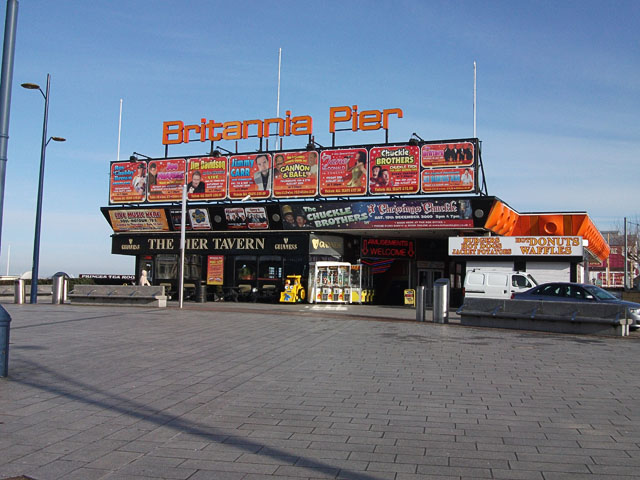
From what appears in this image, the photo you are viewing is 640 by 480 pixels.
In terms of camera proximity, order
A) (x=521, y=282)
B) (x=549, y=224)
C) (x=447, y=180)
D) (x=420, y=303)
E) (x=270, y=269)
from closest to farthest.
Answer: (x=420, y=303) < (x=521, y=282) < (x=447, y=180) < (x=270, y=269) < (x=549, y=224)

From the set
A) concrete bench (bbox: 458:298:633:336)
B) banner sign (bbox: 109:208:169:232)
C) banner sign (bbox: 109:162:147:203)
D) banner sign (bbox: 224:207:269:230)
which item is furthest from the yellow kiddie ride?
concrete bench (bbox: 458:298:633:336)

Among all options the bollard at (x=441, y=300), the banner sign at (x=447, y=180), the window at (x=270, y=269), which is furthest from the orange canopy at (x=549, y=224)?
the bollard at (x=441, y=300)

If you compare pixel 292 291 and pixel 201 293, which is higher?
pixel 292 291

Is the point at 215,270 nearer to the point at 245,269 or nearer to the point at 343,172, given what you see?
the point at 245,269

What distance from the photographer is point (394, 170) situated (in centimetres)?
3070

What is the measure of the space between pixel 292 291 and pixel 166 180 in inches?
417

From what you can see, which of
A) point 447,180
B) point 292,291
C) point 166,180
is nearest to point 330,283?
point 292,291

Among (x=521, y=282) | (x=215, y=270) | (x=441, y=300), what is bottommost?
(x=441, y=300)

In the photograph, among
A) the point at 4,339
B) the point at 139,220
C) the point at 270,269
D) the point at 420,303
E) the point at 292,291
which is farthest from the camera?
the point at 139,220

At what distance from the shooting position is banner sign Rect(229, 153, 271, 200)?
33.6 m

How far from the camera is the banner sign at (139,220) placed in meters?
36.4

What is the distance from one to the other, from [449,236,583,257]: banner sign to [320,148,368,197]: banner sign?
5.92m

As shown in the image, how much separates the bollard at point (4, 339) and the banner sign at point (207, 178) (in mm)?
26073

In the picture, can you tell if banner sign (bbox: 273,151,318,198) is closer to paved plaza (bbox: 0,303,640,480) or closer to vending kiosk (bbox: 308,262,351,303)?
vending kiosk (bbox: 308,262,351,303)
